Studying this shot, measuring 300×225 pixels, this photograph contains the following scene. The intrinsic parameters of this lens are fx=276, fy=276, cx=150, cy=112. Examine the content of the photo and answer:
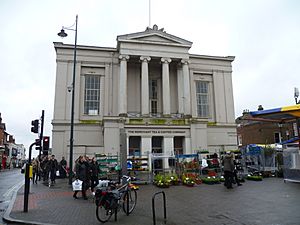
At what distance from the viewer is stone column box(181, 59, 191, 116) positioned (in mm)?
35294

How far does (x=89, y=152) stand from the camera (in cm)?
3316

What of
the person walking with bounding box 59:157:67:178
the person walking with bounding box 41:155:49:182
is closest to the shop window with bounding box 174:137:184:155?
the person walking with bounding box 59:157:67:178

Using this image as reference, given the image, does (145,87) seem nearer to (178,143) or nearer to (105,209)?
(178,143)

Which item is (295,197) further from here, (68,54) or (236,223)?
(68,54)

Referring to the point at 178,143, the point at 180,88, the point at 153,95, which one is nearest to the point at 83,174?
the point at 178,143

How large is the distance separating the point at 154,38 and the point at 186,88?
8.03 m

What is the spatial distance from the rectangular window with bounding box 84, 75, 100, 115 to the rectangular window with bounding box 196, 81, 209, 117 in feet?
47.1

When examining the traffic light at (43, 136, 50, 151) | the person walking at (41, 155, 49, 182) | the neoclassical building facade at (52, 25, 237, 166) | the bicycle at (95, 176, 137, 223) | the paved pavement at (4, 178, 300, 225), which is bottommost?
the paved pavement at (4, 178, 300, 225)

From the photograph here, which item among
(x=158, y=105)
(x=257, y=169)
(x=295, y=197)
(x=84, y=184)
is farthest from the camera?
(x=158, y=105)

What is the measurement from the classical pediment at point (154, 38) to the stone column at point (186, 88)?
2674 millimetres

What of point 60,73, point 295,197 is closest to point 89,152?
point 60,73

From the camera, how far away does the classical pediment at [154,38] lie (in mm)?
35812

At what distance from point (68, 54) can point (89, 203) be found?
29.0 m

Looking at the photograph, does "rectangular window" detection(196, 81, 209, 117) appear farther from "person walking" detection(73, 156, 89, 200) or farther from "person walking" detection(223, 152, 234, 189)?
"person walking" detection(73, 156, 89, 200)
